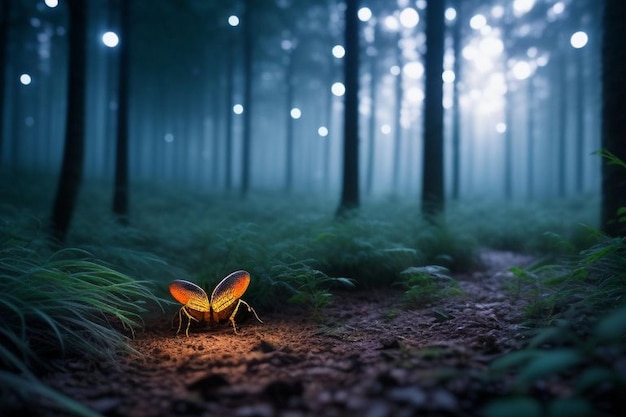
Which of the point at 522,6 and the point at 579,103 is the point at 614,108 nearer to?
the point at 522,6

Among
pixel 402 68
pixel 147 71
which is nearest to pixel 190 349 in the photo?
pixel 402 68

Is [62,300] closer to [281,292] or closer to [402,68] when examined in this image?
[281,292]

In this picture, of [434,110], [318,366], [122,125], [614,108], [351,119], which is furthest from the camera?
[122,125]

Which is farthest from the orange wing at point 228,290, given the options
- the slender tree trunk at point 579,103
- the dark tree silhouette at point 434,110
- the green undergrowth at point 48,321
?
the slender tree trunk at point 579,103

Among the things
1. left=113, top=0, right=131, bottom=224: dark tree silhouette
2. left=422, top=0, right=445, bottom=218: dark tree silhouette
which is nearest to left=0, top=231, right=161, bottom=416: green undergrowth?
left=422, top=0, right=445, bottom=218: dark tree silhouette

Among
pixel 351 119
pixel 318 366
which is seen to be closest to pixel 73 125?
pixel 351 119

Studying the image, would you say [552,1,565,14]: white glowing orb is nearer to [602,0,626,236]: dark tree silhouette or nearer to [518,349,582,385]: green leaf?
[602,0,626,236]: dark tree silhouette
